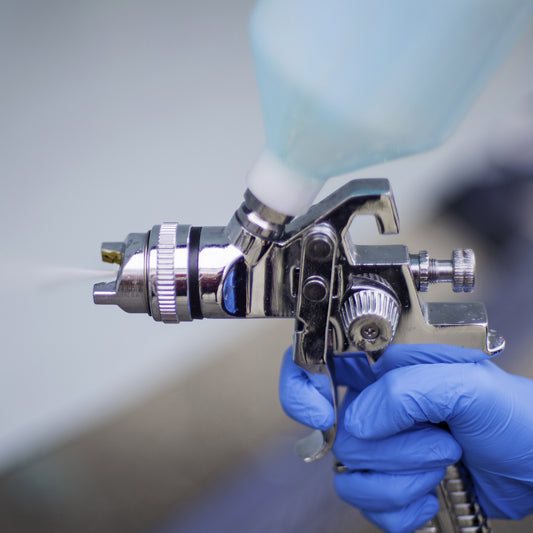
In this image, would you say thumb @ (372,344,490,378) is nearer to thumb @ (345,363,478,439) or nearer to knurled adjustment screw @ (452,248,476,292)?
thumb @ (345,363,478,439)

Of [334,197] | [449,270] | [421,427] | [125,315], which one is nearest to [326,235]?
[334,197]

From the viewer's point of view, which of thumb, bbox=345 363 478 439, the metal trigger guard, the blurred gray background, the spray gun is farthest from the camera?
the blurred gray background

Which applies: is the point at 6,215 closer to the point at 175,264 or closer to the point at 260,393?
the point at 260,393

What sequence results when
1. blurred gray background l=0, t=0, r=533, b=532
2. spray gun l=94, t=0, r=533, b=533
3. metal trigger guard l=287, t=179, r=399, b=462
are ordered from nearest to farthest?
spray gun l=94, t=0, r=533, b=533 < metal trigger guard l=287, t=179, r=399, b=462 < blurred gray background l=0, t=0, r=533, b=532

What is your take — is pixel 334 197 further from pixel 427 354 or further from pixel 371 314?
pixel 427 354

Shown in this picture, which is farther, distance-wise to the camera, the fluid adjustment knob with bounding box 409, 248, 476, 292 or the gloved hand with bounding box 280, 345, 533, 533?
the gloved hand with bounding box 280, 345, 533, 533

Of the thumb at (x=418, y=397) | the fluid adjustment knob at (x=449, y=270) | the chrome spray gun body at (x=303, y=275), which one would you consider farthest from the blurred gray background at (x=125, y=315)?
the fluid adjustment knob at (x=449, y=270)

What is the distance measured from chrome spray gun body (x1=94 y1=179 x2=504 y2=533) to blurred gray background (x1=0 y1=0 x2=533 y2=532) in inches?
26.1

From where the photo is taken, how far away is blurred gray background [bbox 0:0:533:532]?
1364mm

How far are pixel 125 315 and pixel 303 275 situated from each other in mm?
1092

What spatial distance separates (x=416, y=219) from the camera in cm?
192

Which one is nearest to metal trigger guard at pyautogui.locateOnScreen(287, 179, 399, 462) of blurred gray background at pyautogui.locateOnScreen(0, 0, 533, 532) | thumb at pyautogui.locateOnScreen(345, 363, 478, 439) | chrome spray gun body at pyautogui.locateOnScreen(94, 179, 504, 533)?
chrome spray gun body at pyautogui.locateOnScreen(94, 179, 504, 533)

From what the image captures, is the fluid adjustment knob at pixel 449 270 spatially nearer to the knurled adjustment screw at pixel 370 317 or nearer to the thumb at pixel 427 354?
the knurled adjustment screw at pixel 370 317

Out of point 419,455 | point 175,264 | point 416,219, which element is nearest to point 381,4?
point 175,264
